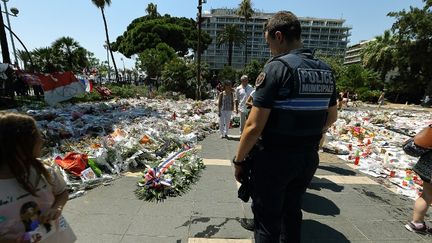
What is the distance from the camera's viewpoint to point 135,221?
348 centimetres

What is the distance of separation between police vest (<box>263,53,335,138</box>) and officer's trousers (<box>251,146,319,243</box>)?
0.46 ft

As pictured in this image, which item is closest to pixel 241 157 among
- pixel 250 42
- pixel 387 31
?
pixel 387 31

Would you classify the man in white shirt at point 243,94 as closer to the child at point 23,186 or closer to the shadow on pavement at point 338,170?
the shadow on pavement at point 338,170

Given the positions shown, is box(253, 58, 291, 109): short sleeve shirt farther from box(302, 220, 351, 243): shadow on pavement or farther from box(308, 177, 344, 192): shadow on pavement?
box(308, 177, 344, 192): shadow on pavement

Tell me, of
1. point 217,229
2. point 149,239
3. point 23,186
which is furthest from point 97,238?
point 23,186

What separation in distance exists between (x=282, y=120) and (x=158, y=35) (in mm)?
47140

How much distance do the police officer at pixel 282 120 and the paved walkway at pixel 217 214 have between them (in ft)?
3.92

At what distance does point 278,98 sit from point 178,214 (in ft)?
7.46

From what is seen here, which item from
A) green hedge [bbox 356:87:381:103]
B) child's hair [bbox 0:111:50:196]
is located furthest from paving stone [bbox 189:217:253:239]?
green hedge [bbox 356:87:381:103]

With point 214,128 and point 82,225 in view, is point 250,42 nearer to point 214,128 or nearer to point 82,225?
point 214,128

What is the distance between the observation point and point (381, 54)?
39438 millimetres

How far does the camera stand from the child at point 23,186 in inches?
61.5

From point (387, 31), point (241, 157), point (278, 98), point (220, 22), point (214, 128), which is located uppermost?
point (220, 22)

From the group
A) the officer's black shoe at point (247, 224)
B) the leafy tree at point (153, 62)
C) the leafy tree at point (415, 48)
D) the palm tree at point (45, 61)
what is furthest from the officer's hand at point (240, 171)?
the leafy tree at point (415, 48)
